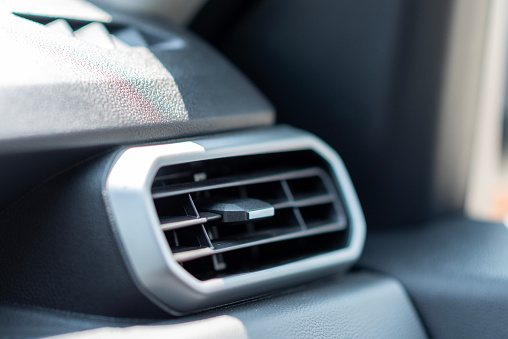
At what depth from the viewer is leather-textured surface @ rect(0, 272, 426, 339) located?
593 millimetres

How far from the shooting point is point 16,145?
0.55m

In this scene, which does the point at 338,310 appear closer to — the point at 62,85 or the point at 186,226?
the point at 186,226

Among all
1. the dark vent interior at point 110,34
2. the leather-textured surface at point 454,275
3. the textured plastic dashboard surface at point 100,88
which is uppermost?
the dark vent interior at point 110,34

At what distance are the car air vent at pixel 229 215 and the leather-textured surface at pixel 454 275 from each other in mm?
114

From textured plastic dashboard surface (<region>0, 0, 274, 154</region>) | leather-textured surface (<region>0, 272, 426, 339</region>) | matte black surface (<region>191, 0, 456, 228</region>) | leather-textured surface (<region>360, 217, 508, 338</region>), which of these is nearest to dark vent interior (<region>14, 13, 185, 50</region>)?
textured plastic dashboard surface (<region>0, 0, 274, 154</region>)

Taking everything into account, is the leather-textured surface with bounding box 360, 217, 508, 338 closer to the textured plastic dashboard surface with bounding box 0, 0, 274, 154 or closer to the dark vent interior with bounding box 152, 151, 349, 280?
the dark vent interior with bounding box 152, 151, 349, 280

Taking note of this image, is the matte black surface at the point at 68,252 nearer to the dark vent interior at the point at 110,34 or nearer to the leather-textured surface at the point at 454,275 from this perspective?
the dark vent interior at the point at 110,34

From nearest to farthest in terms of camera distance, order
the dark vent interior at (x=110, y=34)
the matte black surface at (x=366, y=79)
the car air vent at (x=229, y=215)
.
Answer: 1. the car air vent at (x=229, y=215)
2. the dark vent interior at (x=110, y=34)
3. the matte black surface at (x=366, y=79)

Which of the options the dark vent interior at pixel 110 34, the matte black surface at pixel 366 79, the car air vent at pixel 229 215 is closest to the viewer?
the car air vent at pixel 229 215

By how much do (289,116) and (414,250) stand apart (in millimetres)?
344

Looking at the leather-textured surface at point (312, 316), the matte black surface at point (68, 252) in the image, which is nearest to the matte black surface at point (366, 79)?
the leather-textured surface at point (312, 316)

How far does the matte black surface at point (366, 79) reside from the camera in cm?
90

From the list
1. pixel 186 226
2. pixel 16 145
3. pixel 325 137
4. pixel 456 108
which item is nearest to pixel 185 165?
pixel 186 226

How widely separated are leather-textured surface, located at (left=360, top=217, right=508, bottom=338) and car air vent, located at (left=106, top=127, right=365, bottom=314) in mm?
114
